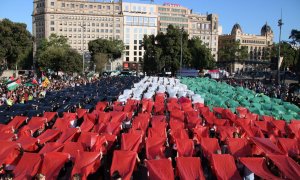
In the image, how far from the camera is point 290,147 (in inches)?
516

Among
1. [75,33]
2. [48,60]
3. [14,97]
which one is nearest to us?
[14,97]

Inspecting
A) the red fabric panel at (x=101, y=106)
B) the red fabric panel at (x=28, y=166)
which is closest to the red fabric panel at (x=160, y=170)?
the red fabric panel at (x=28, y=166)

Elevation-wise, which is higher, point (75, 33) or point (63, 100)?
point (75, 33)

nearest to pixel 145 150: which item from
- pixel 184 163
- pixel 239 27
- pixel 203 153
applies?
pixel 203 153

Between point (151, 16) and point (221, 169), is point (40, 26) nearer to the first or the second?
point (151, 16)

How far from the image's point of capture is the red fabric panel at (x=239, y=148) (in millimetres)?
12672

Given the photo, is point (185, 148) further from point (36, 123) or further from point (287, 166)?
point (36, 123)

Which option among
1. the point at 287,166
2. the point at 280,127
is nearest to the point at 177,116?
the point at 280,127

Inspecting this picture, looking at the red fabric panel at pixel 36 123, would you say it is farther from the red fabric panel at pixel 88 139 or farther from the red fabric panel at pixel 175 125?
the red fabric panel at pixel 175 125

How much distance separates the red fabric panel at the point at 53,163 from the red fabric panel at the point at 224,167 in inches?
189

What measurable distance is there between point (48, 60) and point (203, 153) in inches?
2386

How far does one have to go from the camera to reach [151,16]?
144 metres

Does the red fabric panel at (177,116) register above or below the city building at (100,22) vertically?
below

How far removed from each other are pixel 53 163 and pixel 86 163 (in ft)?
3.51
